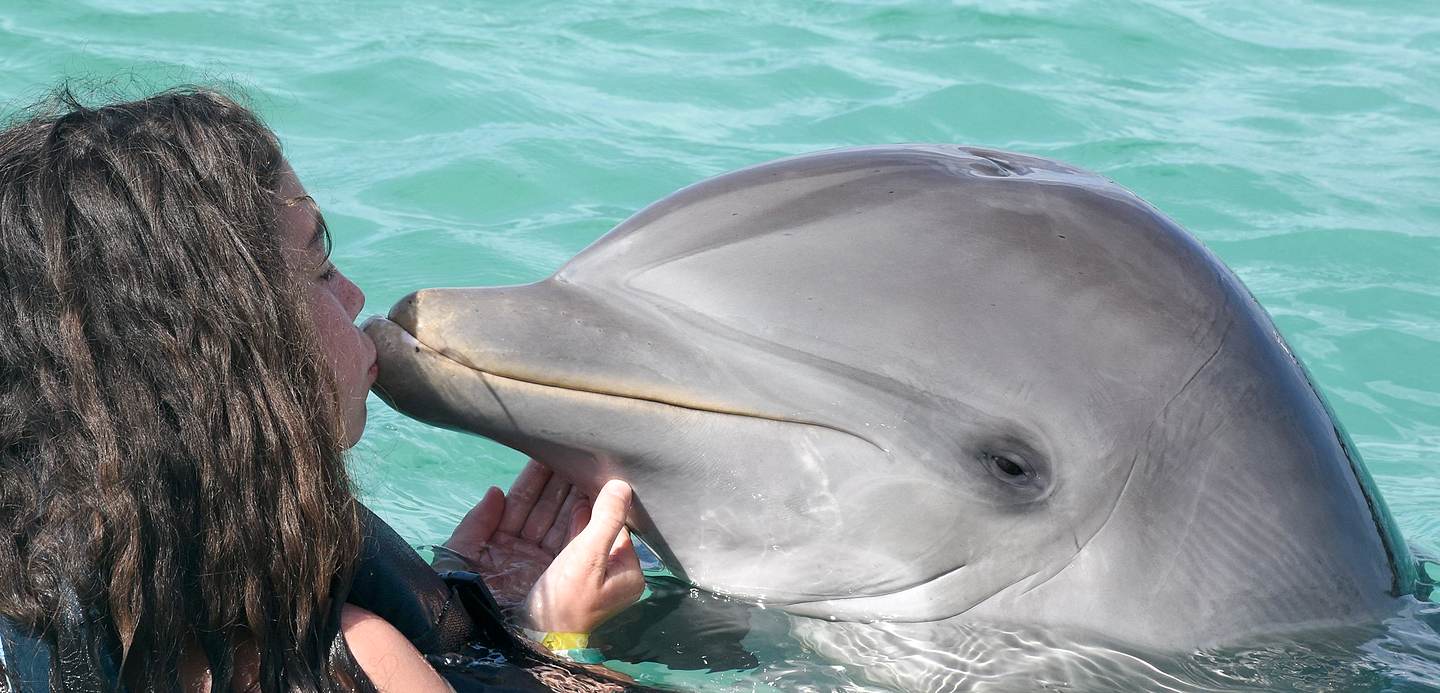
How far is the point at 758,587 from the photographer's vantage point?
3.48m

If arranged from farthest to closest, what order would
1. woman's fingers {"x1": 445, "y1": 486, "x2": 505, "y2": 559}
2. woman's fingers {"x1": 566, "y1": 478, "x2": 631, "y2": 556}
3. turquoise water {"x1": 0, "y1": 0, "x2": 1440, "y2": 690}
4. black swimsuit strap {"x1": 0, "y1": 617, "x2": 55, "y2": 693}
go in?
turquoise water {"x1": 0, "y1": 0, "x2": 1440, "y2": 690}
woman's fingers {"x1": 445, "y1": 486, "x2": 505, "y2": 559}
woman's fingers {"x1": 566, "y1": 478, "x2": 631, "y2": 556}
black swimsuit strap {"x1": 0, "y1": 617, "x2": 55, "y2": 693}

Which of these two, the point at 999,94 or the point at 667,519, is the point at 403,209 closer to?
the point at 999,94

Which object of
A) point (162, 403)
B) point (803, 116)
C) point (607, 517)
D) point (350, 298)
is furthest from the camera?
point (803, 116)

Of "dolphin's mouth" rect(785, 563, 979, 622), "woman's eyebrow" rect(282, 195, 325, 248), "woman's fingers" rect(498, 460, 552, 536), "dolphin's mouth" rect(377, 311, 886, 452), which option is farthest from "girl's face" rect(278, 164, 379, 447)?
"dolphin's mouth" rect(785, 563, 979, 622)

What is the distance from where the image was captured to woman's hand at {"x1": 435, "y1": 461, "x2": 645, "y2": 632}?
134 inches

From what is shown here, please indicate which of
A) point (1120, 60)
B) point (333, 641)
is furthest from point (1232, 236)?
point (333, 641)

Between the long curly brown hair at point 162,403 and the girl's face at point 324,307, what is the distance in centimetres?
5

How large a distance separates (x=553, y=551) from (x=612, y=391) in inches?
33.2

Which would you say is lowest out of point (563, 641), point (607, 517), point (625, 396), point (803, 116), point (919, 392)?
point (563, 641)

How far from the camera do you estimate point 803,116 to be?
1148 cm

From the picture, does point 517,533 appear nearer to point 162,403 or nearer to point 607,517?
point 607,517

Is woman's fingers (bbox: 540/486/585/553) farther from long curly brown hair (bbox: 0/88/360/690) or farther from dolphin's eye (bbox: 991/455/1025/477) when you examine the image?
dolphin's eye (bbox: 991/455/1025/477)

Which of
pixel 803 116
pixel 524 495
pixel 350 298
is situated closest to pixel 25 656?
pixel 350 298

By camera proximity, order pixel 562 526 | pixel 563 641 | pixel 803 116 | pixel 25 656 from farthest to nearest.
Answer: pixel 803 116, pixel 562 526, pixel 563 641, pixel 25 656
